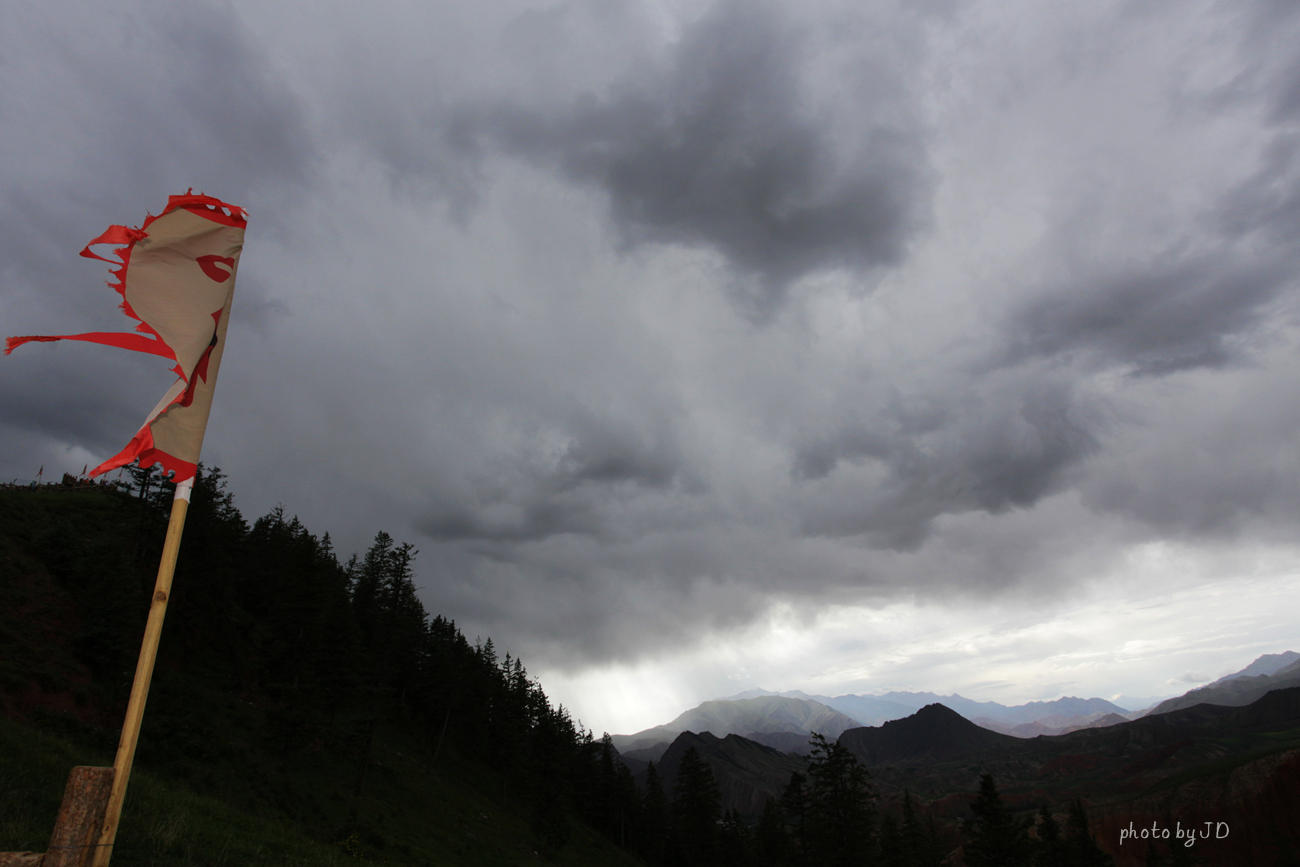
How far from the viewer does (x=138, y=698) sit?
4.54 meters

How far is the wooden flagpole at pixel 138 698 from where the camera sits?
4141 millimetres

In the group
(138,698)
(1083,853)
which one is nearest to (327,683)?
(138,698)

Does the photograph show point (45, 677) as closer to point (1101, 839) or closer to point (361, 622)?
point (361, 622)

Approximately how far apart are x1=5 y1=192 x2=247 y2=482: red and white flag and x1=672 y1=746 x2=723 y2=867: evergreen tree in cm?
8507

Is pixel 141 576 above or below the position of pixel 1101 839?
above

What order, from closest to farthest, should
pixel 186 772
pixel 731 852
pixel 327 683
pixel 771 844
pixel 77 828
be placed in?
1. pixel 77 828
2. pixel 186 772
3. pixel 327 683
4. pixel 771 844
5. pixel 731 852

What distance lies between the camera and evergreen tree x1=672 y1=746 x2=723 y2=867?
7756 centimetres

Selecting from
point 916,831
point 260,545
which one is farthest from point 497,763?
point 916,831

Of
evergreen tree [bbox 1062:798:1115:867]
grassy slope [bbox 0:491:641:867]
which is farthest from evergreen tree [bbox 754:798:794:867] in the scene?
evergreen tree [bbox 1062:798:1115:867]

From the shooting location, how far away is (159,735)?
29953 millimetres

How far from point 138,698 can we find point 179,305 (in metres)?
3.34

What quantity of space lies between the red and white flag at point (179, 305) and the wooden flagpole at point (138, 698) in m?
0.49

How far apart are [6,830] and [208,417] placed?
938 cm

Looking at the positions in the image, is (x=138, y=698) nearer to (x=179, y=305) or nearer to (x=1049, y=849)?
(x=179, y=305)
